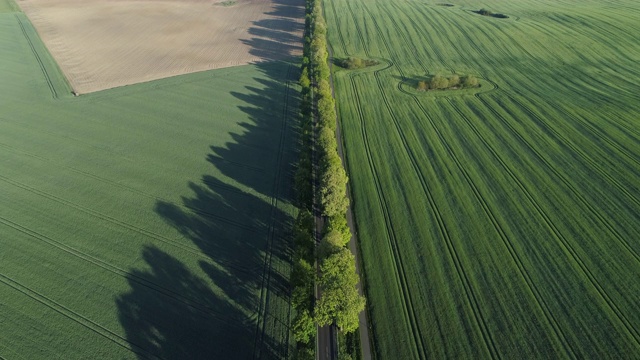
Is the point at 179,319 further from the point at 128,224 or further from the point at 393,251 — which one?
the point at 393,251

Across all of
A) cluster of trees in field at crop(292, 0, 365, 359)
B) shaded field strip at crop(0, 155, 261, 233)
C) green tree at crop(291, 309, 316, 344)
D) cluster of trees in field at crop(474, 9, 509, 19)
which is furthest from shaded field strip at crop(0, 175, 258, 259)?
cluster of trees in field at crop(474, 9, 509, 19)

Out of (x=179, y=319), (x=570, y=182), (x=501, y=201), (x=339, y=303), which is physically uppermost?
(x=570, y=182)

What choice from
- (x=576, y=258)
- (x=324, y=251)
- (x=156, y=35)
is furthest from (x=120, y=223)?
(x=156, y=35)

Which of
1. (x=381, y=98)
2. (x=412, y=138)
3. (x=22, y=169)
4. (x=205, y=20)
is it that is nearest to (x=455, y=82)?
(x=381, y=98)

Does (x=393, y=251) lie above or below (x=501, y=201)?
below

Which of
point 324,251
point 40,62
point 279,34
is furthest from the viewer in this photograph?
point 279,34

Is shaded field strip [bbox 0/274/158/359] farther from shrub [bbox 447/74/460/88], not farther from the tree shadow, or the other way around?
shrub [bbox 447/74/460/88]

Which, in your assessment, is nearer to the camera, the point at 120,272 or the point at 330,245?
the point at 330,245

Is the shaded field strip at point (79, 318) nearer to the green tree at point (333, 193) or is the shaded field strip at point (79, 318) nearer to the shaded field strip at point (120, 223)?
the shaded field strip at point (120, 223)
